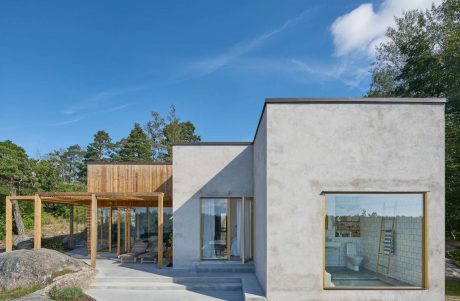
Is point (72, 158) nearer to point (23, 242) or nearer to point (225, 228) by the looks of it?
point (23, 242)

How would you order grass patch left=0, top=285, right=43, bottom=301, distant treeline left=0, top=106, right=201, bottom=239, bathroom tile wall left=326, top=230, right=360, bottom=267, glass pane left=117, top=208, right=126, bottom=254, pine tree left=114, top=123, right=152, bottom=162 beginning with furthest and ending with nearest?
1. pine tree left=114, top=123, right=152, bottom=162
2. distant treeline left=0, top=106, right=201, bottom=239
3. glass pane left=117, top=208, right=126, bottom=254
4. grass patch left=0, top=285, right=43, bottom=301
5. bathroom tile wall left=326, top=230, right=360, bottom=267

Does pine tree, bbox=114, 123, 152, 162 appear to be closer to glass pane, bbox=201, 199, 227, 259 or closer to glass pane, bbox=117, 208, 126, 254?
glass pane, bbox=117, 208, 126, 254

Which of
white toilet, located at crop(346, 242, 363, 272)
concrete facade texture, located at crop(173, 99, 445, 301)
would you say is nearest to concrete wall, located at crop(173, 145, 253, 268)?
concrete facade texture, located at crop(173, 99, 445, 301)

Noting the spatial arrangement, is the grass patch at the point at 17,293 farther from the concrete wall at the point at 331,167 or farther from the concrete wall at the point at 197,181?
the concrete wall at the point at 331,167

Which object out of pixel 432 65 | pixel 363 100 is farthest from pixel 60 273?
pixel 432 65

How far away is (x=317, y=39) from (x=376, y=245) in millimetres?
12125

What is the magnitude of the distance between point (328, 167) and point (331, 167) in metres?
0.07

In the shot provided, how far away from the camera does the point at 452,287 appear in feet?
29.1

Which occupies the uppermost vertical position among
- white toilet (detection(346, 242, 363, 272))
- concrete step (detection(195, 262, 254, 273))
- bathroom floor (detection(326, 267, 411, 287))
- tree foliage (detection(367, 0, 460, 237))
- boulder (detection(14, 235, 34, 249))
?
tree foliage (detection(367, 0, 460, 237))

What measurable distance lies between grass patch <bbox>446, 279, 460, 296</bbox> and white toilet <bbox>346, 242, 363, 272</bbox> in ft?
10.0

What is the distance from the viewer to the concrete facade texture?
22.9 feet

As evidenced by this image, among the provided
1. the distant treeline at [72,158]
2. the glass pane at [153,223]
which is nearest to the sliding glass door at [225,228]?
the distant treeline at [72,158]

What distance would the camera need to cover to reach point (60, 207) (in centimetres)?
2433

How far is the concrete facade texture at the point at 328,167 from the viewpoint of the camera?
6969 millimetres
